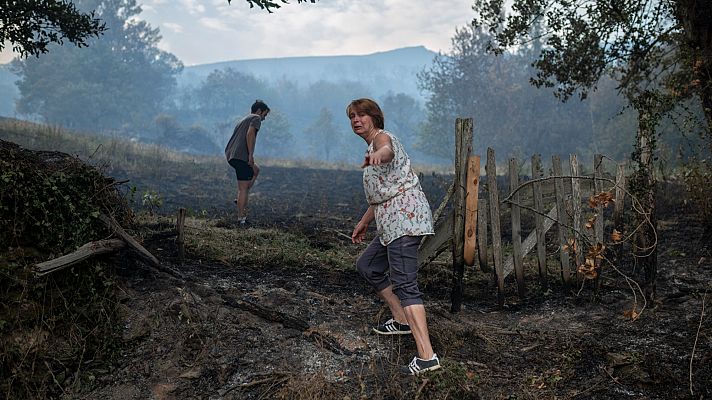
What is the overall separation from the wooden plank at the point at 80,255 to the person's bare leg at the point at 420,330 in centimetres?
253

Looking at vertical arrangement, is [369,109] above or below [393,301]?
above

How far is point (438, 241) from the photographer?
508cm

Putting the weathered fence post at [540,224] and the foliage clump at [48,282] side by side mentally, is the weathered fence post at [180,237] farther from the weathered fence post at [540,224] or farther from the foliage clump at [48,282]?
the weathered fence post at [540,224]

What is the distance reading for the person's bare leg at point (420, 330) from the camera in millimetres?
3621

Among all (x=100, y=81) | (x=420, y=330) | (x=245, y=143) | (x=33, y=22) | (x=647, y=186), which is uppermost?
(x=100, y=81)

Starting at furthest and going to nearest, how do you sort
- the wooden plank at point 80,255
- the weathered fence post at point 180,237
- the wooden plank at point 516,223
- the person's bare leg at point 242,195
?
the person's bare leg at point 242,195 < the weathered fence post at point 180,237 < the wooden plank at point 516,223 < the wooden plank at point 80,255

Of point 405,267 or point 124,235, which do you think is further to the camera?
point 124,235

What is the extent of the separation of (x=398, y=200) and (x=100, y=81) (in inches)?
2560

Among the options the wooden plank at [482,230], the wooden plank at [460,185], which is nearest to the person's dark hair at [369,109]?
the wooden plank at [460,185]

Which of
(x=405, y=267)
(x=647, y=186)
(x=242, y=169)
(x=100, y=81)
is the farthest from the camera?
(x=100, y=81)

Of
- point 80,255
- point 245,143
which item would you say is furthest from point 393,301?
point 245,143

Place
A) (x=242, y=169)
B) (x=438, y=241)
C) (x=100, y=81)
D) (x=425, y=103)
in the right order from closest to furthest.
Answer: (x=438, y=241) < (x=242, y=169) < (x=425, y=103) < (x=100, y=81)

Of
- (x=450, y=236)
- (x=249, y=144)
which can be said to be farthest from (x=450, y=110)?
(x=450, y=236)

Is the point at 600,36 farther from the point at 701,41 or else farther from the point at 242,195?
the point at 242,195
